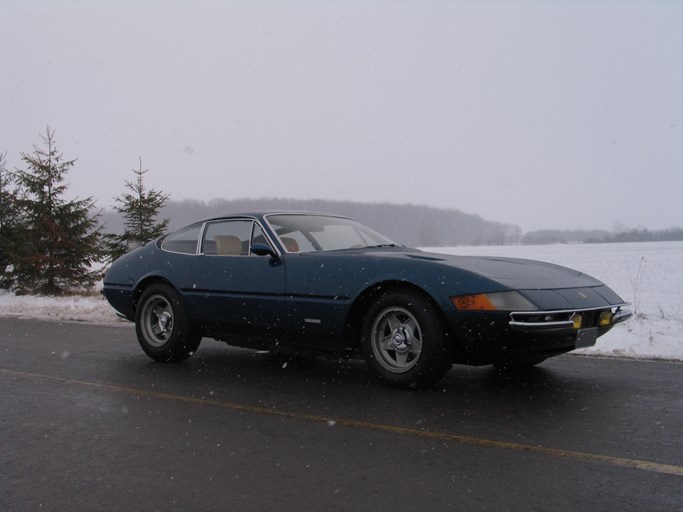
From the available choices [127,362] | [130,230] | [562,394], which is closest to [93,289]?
[130,230]

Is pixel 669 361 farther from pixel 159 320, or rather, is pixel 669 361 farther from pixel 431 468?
pixel 159 320

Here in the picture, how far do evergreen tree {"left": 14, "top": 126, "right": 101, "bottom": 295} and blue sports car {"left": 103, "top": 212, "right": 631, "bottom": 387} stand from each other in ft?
43.8

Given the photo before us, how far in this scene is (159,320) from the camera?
21.5ft

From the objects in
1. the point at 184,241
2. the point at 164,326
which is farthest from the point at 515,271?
the point at 164,326

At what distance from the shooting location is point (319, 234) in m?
5.93

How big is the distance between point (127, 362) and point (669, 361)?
5402 mm

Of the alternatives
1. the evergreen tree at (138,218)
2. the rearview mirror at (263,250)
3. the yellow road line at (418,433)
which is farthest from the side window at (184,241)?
the evergreen tree at (138,218)

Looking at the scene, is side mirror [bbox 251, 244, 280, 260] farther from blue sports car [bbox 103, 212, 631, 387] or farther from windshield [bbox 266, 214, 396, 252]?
windshield [bbox 266, 214, 396, 252]

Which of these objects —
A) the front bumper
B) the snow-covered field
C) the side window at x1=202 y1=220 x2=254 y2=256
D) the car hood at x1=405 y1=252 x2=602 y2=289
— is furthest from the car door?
the snow-covered field

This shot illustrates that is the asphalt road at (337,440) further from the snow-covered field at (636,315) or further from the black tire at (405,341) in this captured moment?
the snow-covered field at (636,315)

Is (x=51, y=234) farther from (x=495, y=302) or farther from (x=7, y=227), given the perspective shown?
(x=495, y=302)

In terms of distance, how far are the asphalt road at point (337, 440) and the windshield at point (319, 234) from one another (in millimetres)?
1164

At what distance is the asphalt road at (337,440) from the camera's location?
2.82 m

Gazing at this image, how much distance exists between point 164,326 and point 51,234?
45.9ft
